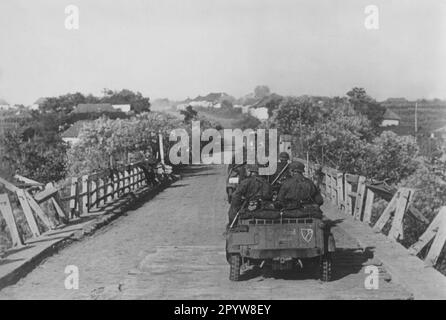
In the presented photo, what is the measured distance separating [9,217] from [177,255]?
10.6 ft

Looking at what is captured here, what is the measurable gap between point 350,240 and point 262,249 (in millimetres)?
4490

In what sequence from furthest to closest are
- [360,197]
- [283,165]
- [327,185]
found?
1. [327,185]
2. [360,197]
3. [283,165]

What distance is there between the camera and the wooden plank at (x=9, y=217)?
12061 millimetres

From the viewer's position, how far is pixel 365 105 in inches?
3231

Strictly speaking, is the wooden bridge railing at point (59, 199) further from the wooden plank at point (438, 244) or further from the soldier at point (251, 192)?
the wooden plank at point (438, 244)

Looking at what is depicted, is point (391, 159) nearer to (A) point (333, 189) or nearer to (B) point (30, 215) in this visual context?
(A) point (333, 189)

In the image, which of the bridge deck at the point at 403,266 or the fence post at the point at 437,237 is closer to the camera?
the bridge deck at the point at 403,266

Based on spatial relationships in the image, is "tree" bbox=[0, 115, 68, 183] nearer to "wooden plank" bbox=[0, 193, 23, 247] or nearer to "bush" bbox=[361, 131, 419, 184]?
"bush" bbox=[361, 131, 419, 184]

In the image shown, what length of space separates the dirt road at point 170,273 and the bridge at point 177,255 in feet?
0.05

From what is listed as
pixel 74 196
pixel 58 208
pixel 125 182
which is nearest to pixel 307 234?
pixel 58 208

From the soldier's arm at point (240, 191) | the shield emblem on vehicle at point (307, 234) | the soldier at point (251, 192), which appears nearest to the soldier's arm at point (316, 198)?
the soldier at point (251, 192)

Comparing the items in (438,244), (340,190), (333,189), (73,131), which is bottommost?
(73,131)

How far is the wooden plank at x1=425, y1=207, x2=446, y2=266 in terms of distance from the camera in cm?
1035
